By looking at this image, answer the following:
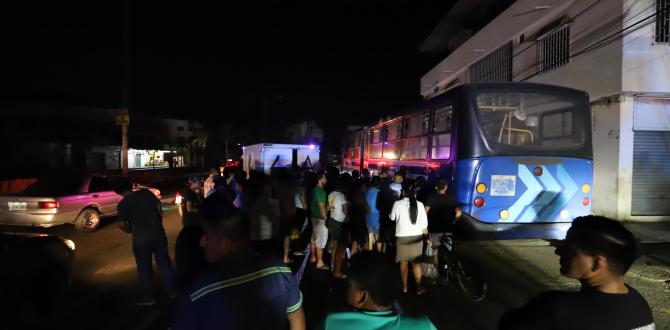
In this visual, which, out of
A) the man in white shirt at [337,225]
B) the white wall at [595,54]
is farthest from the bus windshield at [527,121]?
the white wall at [595,54]

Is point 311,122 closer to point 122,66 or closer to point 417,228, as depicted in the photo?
point 122,66

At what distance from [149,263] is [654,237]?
1087 cm

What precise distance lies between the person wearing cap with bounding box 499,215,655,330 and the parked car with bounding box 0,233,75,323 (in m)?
5.09

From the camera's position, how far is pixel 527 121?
7.55 meters

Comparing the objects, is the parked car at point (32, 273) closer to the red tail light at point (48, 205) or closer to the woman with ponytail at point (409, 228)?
the woman with ponytail at point (409, 228)

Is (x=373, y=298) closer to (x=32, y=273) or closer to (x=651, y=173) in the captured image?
(x=32, y=273)

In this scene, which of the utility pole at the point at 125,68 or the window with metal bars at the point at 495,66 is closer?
the utility pole at the point at 125,68

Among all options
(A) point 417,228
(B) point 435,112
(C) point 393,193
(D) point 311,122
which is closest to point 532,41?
(B) point 435,112

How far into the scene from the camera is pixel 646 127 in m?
11.8

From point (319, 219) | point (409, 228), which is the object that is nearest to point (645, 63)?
point (409, 228)

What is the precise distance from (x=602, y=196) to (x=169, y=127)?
5189 centimetres

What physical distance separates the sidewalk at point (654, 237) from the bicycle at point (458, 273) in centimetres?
460

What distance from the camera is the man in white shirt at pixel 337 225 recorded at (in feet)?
22.2

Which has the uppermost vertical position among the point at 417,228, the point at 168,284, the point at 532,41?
the point at 532,41
